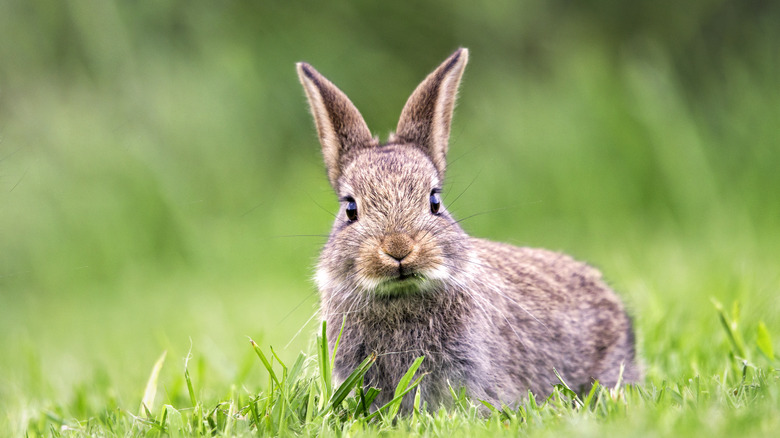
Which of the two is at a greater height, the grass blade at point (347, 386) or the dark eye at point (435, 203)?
the dark eye at point (435, 203)

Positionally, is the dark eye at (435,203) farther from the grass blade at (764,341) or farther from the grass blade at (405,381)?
the grass blade at (764,341)

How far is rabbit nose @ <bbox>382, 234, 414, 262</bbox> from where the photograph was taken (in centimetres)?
346

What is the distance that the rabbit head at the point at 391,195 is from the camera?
11.6ft

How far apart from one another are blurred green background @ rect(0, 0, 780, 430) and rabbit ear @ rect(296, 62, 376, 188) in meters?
2.39

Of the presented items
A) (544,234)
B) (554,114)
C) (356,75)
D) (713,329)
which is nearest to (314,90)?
(713,329)

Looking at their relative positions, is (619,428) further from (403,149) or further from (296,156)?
(296,156)

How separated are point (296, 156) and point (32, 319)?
2.86m

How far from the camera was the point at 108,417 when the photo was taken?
354cm

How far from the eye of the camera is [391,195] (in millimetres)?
3799

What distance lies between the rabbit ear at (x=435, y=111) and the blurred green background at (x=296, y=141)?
8.29 ft

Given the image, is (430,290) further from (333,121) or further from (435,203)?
(333,121)

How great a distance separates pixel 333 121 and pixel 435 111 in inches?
18.9

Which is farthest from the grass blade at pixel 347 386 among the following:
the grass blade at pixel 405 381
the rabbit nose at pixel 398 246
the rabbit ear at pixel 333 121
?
the rabbit ear at pixel 333 121

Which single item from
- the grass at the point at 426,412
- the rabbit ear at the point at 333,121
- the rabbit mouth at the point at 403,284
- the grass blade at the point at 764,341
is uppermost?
the rabbit ear at the point at 333,121
